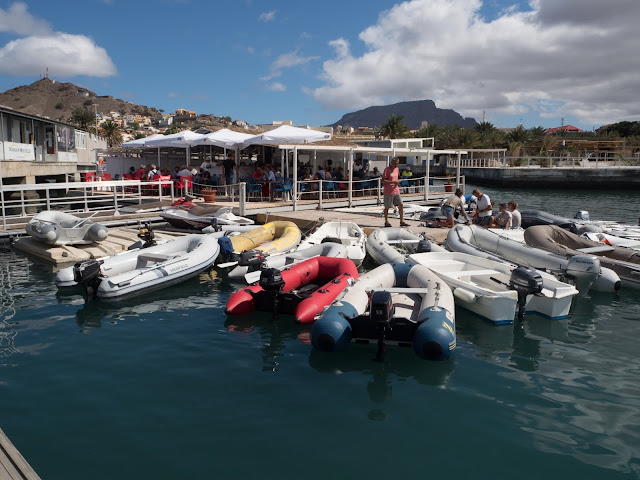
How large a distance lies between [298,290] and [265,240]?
3870 mm

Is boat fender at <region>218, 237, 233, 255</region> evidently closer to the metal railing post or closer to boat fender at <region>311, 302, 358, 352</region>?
the metal railing post

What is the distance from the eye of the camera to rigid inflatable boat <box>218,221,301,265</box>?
1176 centimetres

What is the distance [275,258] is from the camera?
1086cm

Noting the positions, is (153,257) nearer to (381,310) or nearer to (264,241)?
(264,241)

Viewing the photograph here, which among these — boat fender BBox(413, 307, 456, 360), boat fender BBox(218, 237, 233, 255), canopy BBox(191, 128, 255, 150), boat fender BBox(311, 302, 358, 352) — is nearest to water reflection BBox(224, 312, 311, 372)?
boat fender BBox(311, 302, 358, 352)

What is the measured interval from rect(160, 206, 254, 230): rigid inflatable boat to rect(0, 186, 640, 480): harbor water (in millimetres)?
6197

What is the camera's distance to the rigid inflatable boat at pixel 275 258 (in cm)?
1023

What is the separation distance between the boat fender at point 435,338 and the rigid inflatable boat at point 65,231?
9.16 metres

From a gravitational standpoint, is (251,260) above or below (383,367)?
above

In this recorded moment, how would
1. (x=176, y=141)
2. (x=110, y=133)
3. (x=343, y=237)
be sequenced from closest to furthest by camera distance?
(x=343, y=237) < (x=176, y=141) < (x=110, y=133)

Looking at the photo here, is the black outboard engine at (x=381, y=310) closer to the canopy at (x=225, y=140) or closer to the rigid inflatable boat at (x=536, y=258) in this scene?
the rigid inflatable boat at (x=536, y=258)

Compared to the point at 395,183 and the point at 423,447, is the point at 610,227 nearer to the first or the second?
the point at 395,183

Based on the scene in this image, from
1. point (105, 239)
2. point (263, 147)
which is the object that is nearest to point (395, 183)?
point (105, 239)

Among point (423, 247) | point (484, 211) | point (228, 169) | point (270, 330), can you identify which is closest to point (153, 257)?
point (270, 330)
